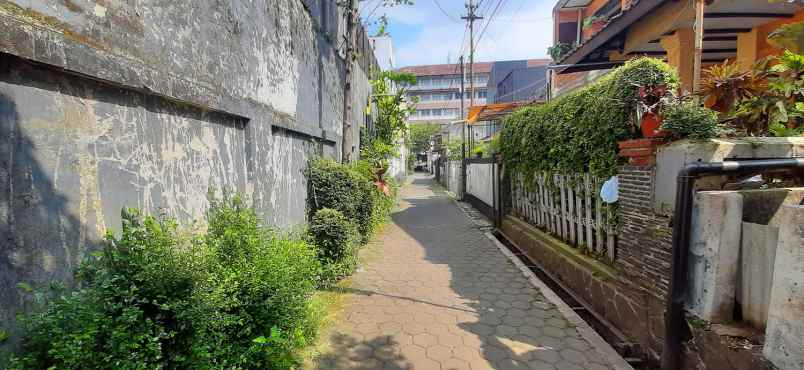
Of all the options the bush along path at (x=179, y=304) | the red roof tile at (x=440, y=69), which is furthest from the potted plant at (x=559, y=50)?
the red roof tile at (x=440, y=69)

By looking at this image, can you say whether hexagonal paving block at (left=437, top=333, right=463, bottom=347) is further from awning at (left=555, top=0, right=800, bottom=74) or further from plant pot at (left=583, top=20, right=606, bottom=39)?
plant pot at (left=583, top=20, right=606, bottom=39)

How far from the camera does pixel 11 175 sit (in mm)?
1617

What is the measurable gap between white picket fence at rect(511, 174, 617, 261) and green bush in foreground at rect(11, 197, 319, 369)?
3448mm

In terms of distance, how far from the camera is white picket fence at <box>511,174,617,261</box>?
410cm

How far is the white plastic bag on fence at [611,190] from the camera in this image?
3.70 metres

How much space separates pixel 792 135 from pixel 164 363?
4707 mm

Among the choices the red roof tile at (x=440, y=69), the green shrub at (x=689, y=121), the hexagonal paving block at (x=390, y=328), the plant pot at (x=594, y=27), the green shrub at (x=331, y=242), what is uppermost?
the red roof tile at (x=440, y=69)

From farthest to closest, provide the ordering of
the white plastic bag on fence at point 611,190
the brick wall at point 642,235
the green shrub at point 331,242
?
1. the green shrub at point 331,242
2. the white plastic bag on fence at point 611,190
3. the brick wall at point 642,235

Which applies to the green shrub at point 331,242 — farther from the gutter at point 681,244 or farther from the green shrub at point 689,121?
the green shrub at point 689,121

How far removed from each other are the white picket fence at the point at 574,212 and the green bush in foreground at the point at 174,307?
3.45 m

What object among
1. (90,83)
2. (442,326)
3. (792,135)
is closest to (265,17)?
(90,83)

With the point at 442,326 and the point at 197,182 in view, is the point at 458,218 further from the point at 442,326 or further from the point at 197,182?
the point at 197,182

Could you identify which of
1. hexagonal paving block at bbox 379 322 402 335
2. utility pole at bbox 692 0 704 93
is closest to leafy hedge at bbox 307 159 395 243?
hexagonal paving block at bbox 379 322 402 335

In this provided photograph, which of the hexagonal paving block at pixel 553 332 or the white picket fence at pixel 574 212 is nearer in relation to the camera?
the hexagonal paving block at pixel 553 332
